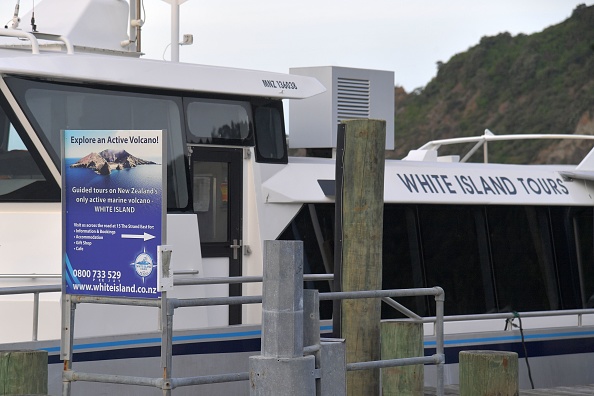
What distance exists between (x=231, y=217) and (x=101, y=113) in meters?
1.34

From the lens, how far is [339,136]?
25.5 ft

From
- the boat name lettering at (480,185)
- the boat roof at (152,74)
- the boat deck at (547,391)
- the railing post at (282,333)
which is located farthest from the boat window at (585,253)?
the railing post at (282,333)

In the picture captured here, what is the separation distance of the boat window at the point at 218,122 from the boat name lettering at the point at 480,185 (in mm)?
1596

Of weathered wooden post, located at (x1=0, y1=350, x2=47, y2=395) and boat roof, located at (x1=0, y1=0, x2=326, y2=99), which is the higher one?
boat roof, located at (x1=0, y1=0, x2=326, y2=99)

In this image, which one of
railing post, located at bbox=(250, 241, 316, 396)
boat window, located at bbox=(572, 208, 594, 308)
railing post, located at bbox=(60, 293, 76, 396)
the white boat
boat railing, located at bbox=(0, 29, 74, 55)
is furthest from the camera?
boat window, located at bbox=(572, 208, 594, 308)

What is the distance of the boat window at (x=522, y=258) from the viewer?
35.0 ft

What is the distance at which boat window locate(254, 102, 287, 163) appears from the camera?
9.34m

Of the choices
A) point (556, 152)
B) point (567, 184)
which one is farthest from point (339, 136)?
point (556, 152)

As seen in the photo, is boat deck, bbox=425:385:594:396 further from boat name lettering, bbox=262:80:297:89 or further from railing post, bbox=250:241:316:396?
railing post, bbox=250:241:316:396

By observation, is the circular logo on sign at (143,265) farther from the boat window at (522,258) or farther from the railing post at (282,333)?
the boat window at (522,258)

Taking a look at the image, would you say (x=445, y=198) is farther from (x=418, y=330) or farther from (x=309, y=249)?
(x=418, y=330)

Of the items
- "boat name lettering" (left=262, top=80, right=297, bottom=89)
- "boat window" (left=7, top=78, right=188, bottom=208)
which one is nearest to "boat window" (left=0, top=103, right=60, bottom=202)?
"boat window" (left=7, top=78, right=188, bottom=208)

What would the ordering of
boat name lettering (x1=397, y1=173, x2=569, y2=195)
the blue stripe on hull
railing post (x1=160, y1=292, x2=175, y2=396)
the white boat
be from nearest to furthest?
railing post (x1=160, y1=292, x2=175, y2=396) < the blue stripe on hull < the white boat < boat name lettering (x1=397, y1=173, x2=569, y2=195)

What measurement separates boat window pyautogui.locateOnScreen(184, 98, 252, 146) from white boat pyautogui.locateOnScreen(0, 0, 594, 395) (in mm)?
13
